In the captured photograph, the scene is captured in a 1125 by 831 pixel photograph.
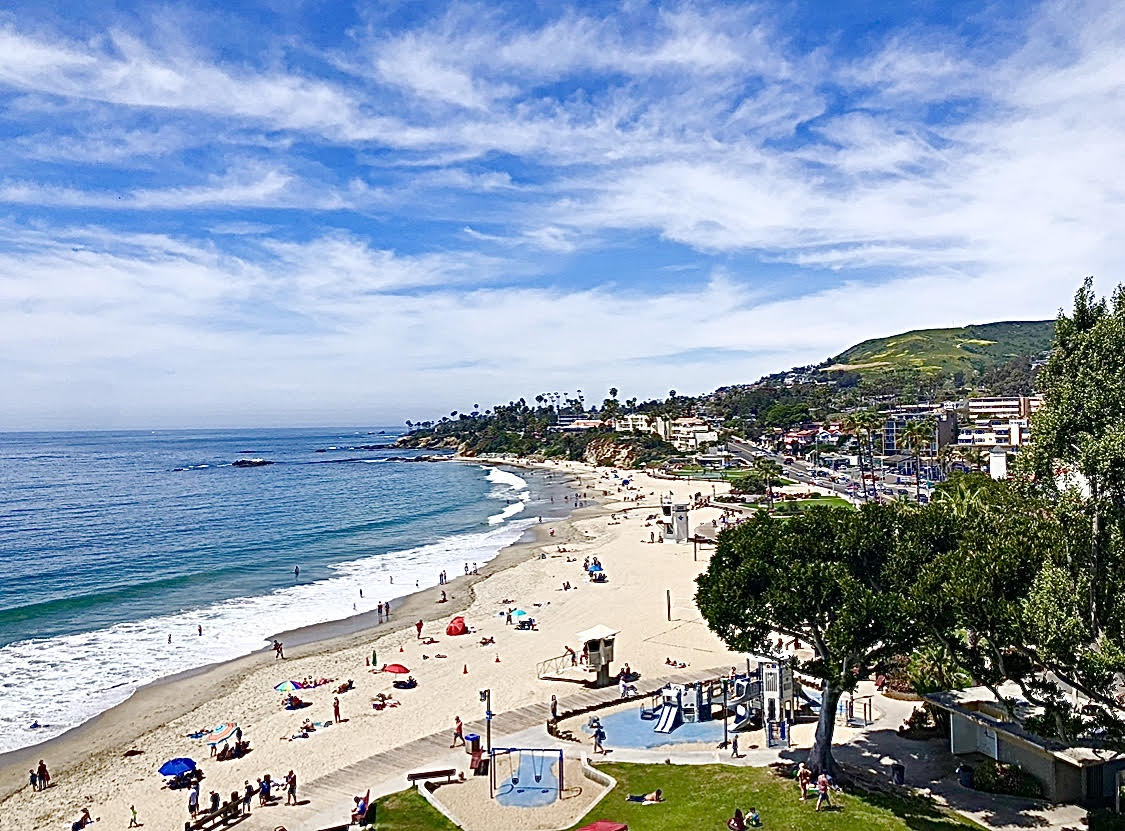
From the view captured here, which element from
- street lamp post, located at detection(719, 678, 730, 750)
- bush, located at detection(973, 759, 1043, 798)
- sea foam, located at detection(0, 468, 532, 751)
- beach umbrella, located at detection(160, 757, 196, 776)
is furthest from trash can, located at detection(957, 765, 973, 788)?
sea foam, located at detection(0, 468, 532, 751)

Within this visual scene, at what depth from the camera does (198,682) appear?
31.7m

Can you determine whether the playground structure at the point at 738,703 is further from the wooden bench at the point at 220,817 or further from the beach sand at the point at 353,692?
the wooden bench at the point at 220,817

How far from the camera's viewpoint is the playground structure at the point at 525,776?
60.5ft

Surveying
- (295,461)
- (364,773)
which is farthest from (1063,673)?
(295,461)

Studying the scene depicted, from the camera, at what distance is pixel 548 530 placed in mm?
72375

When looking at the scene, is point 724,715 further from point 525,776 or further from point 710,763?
point 525,776

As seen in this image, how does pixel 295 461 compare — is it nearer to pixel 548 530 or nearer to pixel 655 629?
pixel 548 530

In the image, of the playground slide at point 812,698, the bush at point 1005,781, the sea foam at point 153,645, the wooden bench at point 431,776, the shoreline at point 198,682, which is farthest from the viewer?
the sea foam at point 153,645

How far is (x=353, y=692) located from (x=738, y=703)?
14.1 meters

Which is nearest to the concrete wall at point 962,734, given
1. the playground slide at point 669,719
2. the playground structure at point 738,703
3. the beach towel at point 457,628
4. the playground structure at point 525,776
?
the playground structure at point 738,703

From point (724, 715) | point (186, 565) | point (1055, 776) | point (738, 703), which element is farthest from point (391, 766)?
point (186, 565)

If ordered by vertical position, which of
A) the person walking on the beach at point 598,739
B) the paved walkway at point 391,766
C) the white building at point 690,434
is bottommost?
the paved walkway at point 391,766

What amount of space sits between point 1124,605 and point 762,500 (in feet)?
226

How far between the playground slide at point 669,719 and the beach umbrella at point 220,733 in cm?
1303
